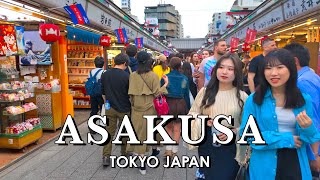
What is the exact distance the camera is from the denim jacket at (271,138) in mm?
2211

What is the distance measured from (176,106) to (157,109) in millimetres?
505

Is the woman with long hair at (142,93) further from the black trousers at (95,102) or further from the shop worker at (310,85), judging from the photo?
the black trousers at (95,102)

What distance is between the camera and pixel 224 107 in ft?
9.69

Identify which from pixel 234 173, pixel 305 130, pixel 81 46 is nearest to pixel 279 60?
pixel 305 130

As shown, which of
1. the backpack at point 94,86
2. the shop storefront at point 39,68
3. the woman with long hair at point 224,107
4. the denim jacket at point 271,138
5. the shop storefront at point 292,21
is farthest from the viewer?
the shop storefront at point 292,21

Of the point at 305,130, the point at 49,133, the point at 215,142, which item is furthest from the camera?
the point at 49,133

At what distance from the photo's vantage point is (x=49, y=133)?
7.54 meters

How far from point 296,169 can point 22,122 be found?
563 cm

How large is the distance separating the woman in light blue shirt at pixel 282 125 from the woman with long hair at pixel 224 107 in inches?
22.8

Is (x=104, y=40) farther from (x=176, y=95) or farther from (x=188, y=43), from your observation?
(x=188, y=43)

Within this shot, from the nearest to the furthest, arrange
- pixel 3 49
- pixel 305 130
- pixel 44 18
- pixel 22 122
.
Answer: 1. pixel 305 130
2. pixel 3 49
3. pixel 22 122
4. pixel 44 18

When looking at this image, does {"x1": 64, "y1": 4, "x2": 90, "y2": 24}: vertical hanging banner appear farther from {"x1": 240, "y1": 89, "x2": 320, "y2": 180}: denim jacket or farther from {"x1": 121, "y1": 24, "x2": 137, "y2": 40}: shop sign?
{"x1": 121, "y1": 24, "x2": 137, "y2": 40}: shop sign

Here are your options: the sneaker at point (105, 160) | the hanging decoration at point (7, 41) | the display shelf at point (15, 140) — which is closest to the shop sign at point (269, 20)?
the sneaker at point (105, 160)

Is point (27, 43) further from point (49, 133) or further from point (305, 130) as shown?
point (305, 130)
